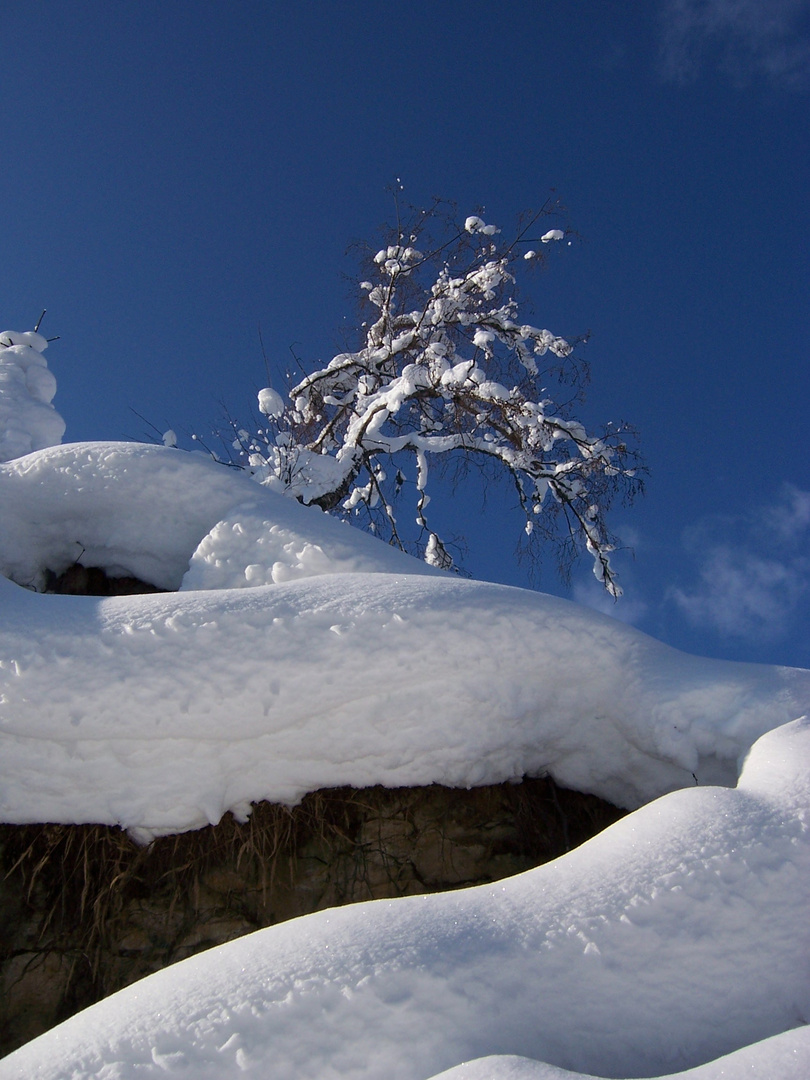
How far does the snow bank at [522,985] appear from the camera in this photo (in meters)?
0.97

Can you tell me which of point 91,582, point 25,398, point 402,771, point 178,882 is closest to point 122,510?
point 91,582

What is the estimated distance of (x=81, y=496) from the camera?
2.79 metres

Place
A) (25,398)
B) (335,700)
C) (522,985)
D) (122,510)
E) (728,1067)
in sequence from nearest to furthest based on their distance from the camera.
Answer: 1. (728,1067)
2. (522,985)
3. (335,700)
4. (122,510)
5. (25,398)

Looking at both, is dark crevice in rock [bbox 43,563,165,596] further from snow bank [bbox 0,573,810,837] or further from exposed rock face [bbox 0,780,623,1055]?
exposed rock face [bbox 0,780,623,1055]

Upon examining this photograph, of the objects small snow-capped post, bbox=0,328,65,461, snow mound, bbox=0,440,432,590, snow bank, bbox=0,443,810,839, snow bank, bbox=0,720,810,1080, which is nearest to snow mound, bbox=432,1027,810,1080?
snow bank, bbox=0,720,810,1080

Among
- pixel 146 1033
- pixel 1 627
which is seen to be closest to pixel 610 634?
pixel 146 1033

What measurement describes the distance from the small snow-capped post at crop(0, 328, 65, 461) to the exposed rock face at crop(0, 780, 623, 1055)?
10.1 feet

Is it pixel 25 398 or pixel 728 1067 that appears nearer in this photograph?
pixel 728 1067

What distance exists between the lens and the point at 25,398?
4688 millimetres

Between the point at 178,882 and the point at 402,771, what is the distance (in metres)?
0.63

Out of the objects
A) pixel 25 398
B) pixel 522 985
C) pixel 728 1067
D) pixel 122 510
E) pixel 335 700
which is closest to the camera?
pixel 728 1067

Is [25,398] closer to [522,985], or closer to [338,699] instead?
[338,699]

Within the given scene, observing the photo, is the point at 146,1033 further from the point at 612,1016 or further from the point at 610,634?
the point at 610,634

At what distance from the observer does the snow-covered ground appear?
3.33 feet
